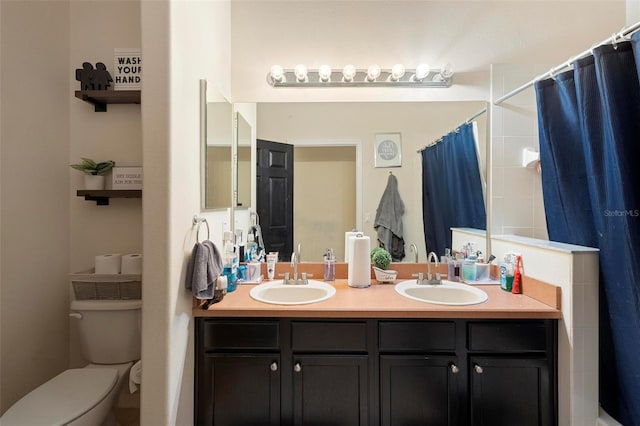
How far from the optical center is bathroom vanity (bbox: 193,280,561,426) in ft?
4.61

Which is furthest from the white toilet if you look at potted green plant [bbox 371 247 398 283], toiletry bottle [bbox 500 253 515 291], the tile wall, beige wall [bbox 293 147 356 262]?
the tile wall

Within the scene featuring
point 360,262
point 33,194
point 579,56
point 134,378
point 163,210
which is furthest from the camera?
point 360,262

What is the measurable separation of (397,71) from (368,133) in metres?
0.44

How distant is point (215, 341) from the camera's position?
1.46 m

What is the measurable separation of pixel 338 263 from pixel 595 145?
143cm

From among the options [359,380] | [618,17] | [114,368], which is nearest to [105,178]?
[114,368]

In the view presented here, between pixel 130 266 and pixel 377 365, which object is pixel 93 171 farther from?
pixel 377 365

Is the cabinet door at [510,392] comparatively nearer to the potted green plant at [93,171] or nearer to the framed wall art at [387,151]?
the framed wall art at [387,151]

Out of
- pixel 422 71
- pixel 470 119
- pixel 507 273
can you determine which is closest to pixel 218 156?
pixel 422 71

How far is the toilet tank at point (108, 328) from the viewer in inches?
66.0

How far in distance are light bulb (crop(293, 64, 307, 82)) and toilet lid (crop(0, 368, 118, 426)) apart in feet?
Result: 6.61

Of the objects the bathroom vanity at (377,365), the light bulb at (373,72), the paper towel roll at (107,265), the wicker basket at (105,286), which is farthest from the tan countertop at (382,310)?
the light bulb at (373,72)

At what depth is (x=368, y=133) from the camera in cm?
199

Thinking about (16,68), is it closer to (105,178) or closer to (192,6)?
(105,178)
